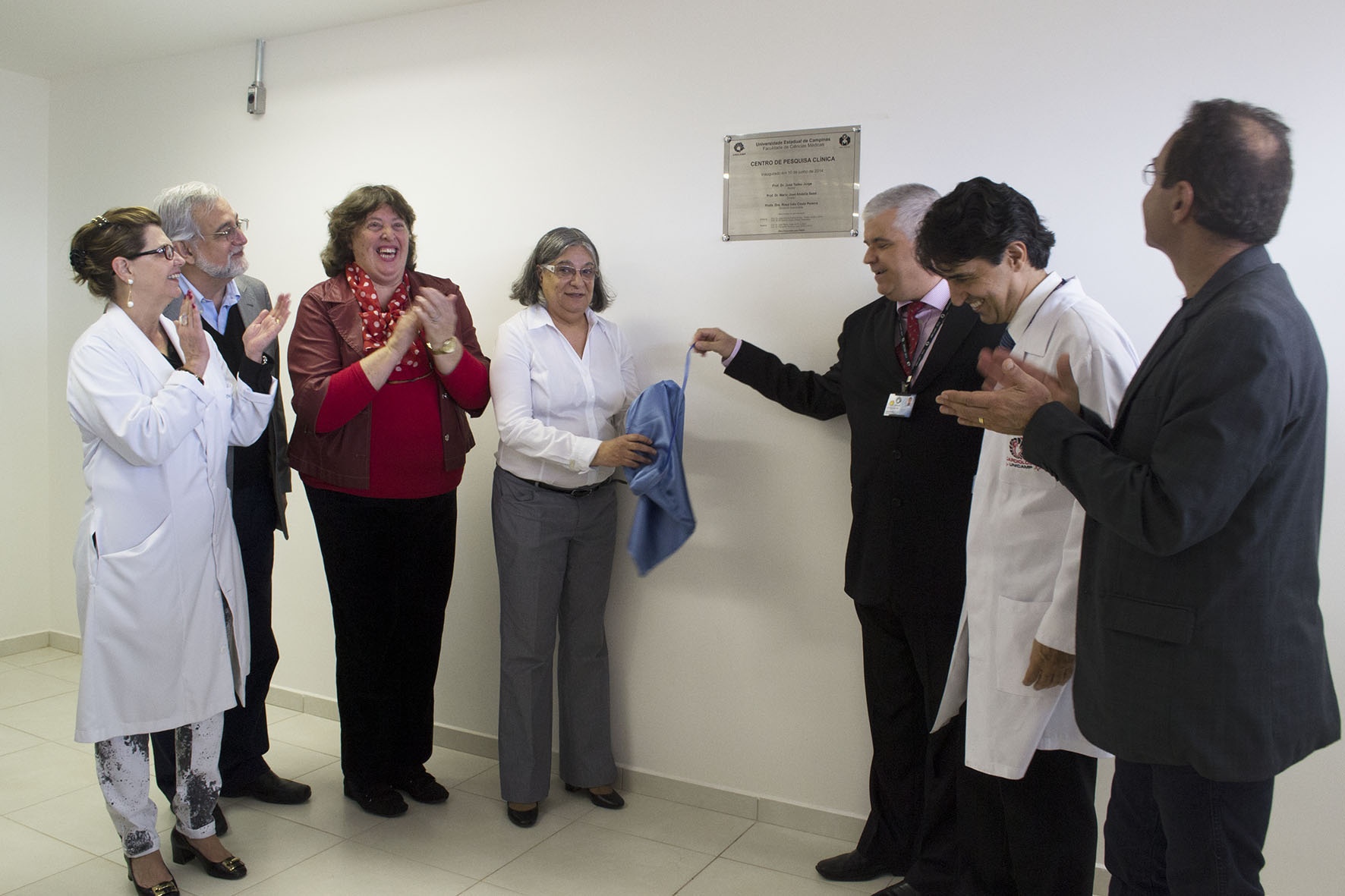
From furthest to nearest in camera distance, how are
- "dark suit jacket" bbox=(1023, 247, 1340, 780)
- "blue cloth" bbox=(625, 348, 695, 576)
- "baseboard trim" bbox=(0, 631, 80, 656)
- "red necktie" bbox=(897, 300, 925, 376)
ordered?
"baseboard trim" bbox=(0, 631, 80, 656)
"blue cloth" bbox=(625, 348, 695, 576)
"red necktie" bbox=(897, 300, 925, 376)
"dark suit jacket" bbox=(1023, 247, 1340, 780)

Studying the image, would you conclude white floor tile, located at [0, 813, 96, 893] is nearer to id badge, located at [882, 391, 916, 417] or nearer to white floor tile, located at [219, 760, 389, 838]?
white floor tile, located at [219, 760, 389, 838]

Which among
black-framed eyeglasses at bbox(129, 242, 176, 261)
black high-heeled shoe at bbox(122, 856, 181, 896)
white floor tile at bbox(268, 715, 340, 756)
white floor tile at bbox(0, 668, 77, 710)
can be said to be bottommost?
white floor tile at bbox(0, 668, 77, 710)

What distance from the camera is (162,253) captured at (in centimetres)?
245

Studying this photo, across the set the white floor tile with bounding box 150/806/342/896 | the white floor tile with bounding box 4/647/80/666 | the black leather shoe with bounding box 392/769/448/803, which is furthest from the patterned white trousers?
the white floor tile with bounding box 4/647/80/666

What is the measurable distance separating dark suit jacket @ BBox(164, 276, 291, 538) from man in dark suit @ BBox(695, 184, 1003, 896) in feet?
5.68

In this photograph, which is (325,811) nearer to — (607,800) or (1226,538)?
(607,800)

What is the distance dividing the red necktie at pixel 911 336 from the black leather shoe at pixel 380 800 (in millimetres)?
2048

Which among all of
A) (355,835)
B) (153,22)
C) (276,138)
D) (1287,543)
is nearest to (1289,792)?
(1287,543)

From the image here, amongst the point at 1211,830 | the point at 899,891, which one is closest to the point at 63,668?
the point at 899,891

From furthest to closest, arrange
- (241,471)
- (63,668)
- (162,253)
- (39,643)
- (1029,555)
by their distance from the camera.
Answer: (39,643) → (63,668) → (241,471) → (162,253) → (1029,555)

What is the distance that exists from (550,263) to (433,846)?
70.1 inches

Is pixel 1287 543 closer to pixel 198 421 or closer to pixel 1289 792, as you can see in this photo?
pixel 1289 792

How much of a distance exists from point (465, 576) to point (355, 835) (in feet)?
3.25

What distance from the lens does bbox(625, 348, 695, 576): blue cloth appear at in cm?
283
